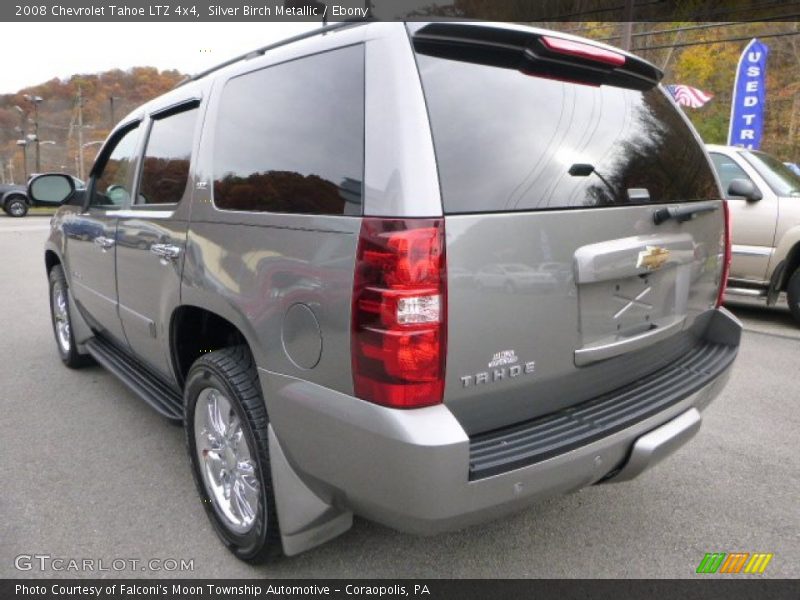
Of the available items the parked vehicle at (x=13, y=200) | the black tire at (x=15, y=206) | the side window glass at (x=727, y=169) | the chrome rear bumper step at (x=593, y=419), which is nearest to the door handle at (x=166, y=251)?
the chrome rear bumper step at (x=593, y=419)

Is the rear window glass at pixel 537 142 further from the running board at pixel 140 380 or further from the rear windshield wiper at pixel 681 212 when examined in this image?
the running board at pixel 140 380

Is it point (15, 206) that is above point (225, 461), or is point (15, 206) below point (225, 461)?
above

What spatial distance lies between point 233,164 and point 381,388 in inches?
47.8

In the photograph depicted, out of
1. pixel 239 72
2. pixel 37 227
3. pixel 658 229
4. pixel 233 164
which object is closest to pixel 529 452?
pixel 658 229

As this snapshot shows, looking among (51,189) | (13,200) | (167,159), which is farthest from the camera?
(13,200)

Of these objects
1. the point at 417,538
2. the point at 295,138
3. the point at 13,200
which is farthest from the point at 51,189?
the point at 13,200

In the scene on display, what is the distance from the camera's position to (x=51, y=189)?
4.36m

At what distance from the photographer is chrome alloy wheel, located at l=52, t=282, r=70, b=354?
4828 mm

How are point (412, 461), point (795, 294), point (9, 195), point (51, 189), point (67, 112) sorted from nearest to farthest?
point (412, 461) < point (51, 189) < point (795, 294) < point (9, 195) < point (67, 112)

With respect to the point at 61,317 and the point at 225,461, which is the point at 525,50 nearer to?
the point at 225,461

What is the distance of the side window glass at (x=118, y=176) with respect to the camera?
3.48 meters

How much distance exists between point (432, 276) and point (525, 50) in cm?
88

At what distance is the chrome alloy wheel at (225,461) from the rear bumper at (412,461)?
1.38 ft

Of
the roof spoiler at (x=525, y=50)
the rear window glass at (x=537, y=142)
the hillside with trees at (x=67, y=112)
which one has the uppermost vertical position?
the hillside with trees at (x=67, y=112)
